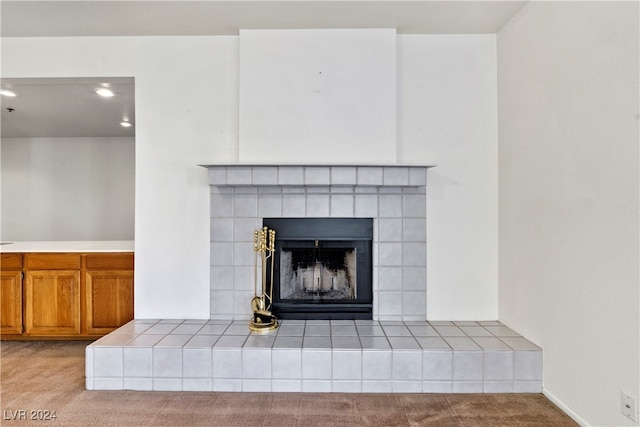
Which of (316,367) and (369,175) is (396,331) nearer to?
(316,367)

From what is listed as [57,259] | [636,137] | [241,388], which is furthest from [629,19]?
[57,259]

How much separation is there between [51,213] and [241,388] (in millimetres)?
4872

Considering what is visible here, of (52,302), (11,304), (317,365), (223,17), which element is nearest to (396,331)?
(317,365)

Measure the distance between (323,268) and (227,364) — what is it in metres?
0.98

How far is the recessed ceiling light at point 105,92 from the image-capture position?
10.4 ft

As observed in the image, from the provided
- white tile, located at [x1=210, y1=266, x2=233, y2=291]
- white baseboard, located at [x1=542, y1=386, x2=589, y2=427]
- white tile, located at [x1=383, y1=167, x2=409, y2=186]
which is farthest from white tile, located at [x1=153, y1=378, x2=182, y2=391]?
white baseboard, located at [x1=542, y1=386, x2=589, y2=427]

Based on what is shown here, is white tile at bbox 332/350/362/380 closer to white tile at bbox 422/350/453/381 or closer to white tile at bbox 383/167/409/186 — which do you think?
white tile at bbox 422/350/453/381

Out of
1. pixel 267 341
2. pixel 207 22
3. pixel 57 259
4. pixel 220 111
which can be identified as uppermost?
pixel 207 22

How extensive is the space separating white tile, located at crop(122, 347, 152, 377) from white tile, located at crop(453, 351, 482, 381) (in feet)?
5.85

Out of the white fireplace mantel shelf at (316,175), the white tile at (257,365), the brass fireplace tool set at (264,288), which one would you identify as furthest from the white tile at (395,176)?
the white tile at (257,365)

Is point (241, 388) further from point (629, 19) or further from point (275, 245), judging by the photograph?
point (629, 19)

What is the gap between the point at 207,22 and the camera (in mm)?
2506

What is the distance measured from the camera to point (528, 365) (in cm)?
213

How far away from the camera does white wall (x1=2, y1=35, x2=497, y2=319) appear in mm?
2703
